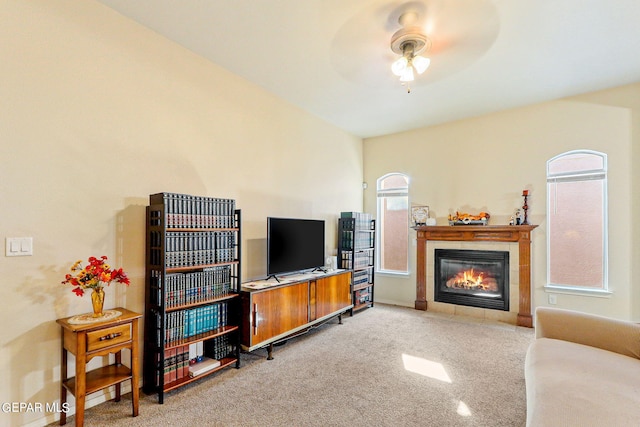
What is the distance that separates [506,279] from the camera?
14.8 ft

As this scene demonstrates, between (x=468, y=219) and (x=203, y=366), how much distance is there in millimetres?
4108

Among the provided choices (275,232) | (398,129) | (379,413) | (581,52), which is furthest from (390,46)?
(379,413)

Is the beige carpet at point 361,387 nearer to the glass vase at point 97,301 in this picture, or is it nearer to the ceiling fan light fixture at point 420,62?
the glass vase at point 97,301

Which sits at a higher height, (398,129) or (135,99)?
(398,129)

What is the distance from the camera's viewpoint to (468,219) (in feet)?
15.6

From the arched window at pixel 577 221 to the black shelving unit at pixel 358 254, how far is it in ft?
8.33

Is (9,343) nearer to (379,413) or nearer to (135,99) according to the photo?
(135,99)

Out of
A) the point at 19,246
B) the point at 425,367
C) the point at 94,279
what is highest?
the point at 19,246

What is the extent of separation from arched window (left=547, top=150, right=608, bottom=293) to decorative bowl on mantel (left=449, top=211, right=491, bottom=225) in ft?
2.58

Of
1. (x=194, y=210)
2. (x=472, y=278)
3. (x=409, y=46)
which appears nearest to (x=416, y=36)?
(x=409, y=46)

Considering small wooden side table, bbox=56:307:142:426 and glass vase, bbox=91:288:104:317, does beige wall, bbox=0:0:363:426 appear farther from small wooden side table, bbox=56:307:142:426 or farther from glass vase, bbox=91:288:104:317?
glass vase, bbox=91:288:104:317

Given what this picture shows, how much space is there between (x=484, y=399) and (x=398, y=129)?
422 centimetres

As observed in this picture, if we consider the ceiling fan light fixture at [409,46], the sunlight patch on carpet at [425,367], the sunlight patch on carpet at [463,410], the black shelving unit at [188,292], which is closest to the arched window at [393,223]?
the sunlight patch on carpet at [425,367]

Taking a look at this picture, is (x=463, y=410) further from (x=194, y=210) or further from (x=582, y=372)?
(x=194, y=210)
